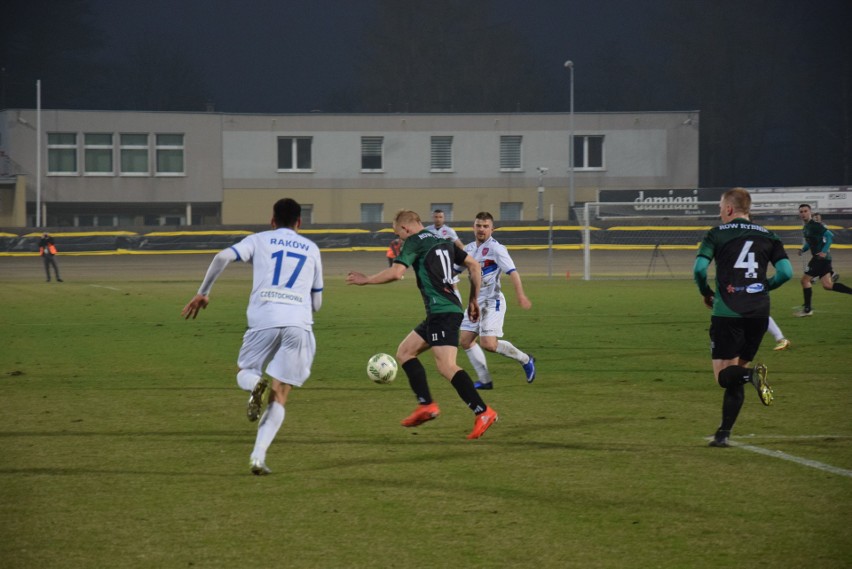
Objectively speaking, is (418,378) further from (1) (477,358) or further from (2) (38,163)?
(2) (38,163)

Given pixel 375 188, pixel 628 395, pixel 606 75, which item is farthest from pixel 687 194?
pixel 606 75

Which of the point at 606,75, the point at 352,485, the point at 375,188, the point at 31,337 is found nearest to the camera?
the point at 352,485

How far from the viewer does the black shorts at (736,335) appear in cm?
915

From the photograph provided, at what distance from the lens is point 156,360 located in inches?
642

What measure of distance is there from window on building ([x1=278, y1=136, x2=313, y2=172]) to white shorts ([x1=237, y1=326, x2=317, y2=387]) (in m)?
57.5

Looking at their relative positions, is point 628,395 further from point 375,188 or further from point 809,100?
point 809,100

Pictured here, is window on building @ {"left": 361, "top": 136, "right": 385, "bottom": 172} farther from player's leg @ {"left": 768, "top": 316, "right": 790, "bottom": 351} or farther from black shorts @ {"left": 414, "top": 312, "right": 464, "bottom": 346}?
black shorts @ {"left": 414, "top": 312, "right": 464, "bottom": 346}

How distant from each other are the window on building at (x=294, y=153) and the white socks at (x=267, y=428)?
57.6m

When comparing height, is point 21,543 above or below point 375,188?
below

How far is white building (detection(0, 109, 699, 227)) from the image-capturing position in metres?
63.8

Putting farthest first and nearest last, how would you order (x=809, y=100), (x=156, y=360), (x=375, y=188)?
(x=809, y=100), (x=375, y=188), (x=156, y=360)

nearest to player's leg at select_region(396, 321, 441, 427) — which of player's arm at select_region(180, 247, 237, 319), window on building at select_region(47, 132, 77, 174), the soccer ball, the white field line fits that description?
the soccer ball

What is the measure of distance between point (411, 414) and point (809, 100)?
90844 mm

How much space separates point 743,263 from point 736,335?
60cm
